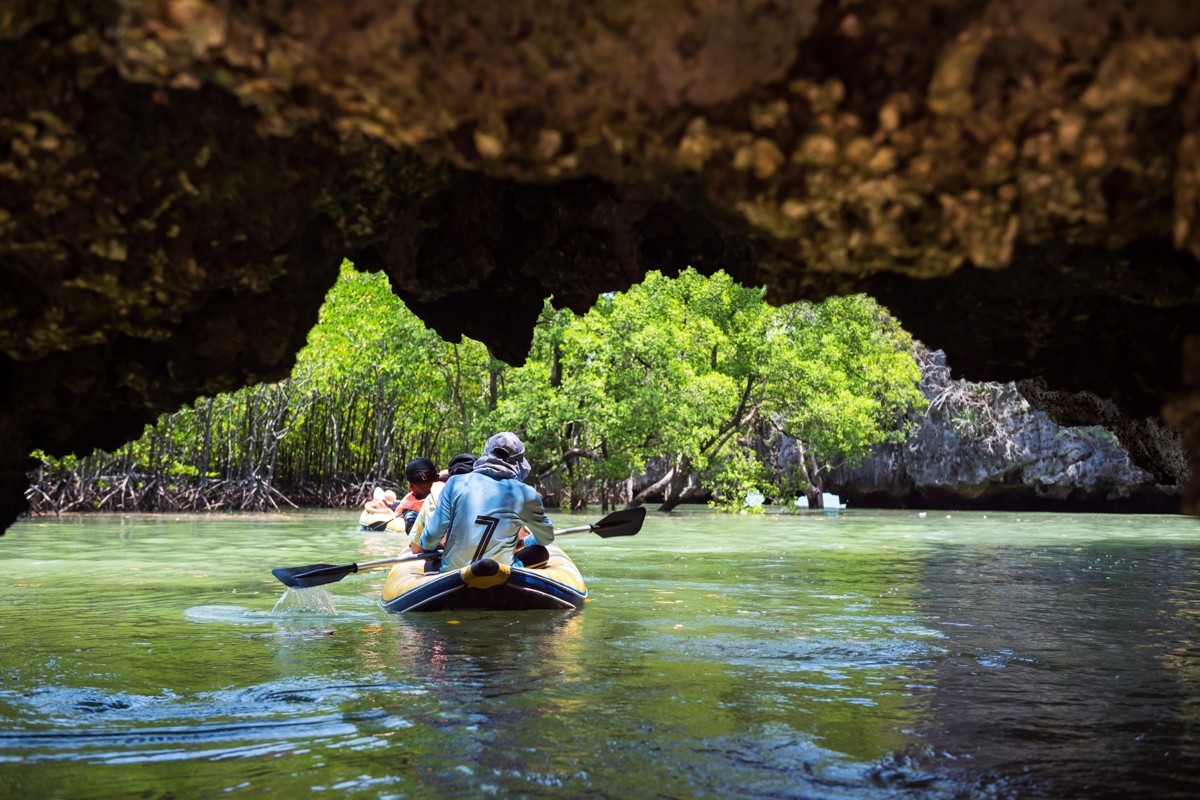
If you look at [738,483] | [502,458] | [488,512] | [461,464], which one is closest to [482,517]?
[488,512]

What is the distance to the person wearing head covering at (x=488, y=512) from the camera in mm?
9141

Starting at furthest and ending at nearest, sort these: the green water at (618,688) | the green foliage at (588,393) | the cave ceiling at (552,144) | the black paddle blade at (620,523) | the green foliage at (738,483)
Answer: the green foliage at (738,483), the green foliage at (588,393), the black paddle blade at (620,523), the green water at (618,688), the cave ceiling at (552,144)

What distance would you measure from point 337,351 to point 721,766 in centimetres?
2149

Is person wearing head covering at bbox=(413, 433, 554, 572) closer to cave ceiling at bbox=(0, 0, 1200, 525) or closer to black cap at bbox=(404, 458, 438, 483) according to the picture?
black cap at bbox=(404, 458, 438, 483)

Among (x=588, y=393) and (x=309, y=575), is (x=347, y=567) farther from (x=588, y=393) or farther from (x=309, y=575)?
(x=588, y=393)

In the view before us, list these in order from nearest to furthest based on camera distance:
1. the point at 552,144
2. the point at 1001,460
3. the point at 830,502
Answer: the point at 552,144 → the point at 1001,460 → the point at 830,502

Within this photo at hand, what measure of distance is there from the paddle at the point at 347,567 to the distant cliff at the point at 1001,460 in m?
23.4

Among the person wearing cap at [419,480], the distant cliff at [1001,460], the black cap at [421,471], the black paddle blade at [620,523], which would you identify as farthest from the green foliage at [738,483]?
the black paddle blade at [620,523]

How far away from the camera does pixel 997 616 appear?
944cm

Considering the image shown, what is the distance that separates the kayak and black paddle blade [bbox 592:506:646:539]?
0.54 meters

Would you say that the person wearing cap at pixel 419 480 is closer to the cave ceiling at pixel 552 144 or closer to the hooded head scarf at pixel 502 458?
the hooded head scarf at pixel 502 458

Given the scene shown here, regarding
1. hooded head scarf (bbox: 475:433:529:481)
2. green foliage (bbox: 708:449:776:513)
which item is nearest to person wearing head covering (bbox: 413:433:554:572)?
hooded head scarf (bbox: 475:433:529:481)

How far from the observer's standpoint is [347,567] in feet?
30.4

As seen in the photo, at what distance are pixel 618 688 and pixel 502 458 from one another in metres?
3.36
